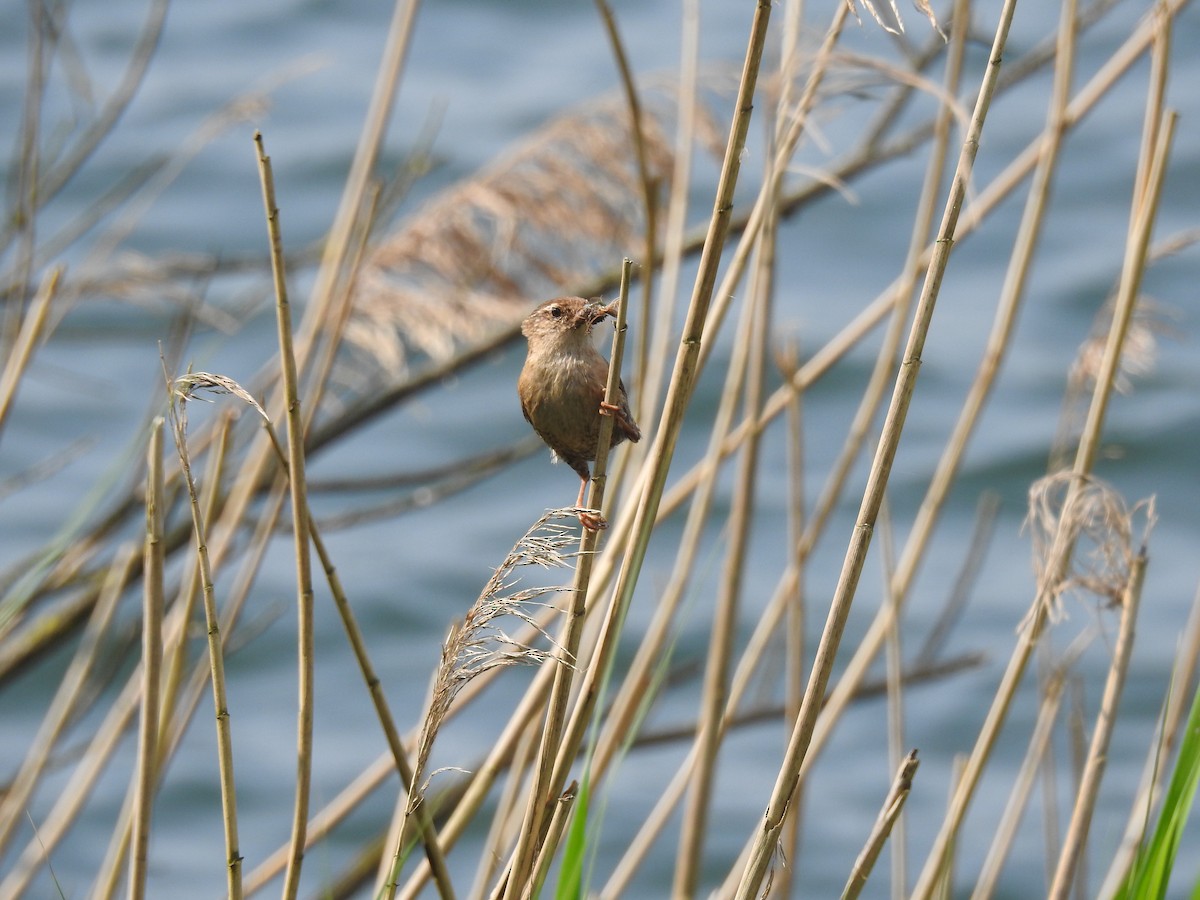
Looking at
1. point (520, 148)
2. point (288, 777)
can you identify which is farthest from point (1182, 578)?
point (520, 148)

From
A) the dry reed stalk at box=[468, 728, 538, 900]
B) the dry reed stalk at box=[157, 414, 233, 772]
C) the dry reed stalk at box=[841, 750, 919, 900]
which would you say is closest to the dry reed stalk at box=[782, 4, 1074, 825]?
the dry reed stalk at box=[468, 728, 538, 900]

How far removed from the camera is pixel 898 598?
300 cm

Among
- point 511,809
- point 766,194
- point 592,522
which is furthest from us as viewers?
point 511,809

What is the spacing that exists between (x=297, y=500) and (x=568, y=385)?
92cm

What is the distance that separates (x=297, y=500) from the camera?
1844 millimetres

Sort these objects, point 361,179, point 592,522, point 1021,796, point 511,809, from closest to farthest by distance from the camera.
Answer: point 592,522 → point 511,809 → point 361,179 → point 1021,796

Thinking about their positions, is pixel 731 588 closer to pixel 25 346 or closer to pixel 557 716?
pixel 557 716

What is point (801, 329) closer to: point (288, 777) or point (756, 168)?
point (756, 168)

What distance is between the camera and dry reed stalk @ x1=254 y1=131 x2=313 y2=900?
5.74 feet

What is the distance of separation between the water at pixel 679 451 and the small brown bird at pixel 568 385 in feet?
11.9

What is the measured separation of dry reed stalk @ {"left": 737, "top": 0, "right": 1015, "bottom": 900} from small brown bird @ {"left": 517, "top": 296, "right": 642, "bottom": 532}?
0.82m

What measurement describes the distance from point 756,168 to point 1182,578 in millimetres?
3726

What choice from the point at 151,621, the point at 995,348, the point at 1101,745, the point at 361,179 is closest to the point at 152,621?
the point at 151,621

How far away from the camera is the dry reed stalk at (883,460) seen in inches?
68.2
